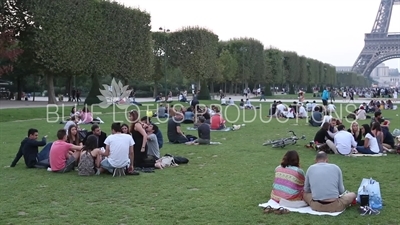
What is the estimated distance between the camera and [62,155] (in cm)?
1166

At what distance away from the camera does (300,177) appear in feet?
26.8

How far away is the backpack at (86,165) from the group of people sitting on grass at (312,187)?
4711 millimetres

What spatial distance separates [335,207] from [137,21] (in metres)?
A: 41.8

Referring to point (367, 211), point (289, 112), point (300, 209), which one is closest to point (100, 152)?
point (300, 209)

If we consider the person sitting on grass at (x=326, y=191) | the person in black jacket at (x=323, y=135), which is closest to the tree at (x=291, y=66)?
the person in black jacket at (x=323, y=135)

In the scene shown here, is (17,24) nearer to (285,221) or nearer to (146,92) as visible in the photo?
(285,221)

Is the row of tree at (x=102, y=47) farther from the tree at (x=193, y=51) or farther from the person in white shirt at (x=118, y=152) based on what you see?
the person in white shirt at (x=118, y=152)

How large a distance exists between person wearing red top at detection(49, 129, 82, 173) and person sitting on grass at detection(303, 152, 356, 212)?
5951 millimetres

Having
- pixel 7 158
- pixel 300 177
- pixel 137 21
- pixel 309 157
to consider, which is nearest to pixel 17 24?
pixel 137 21

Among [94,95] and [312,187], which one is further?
[94,95]

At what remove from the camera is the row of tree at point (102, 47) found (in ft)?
120

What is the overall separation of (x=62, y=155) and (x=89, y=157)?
87 cm

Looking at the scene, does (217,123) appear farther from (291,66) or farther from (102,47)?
(291,66)

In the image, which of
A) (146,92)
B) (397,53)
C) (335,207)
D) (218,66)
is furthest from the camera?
(397,53)
